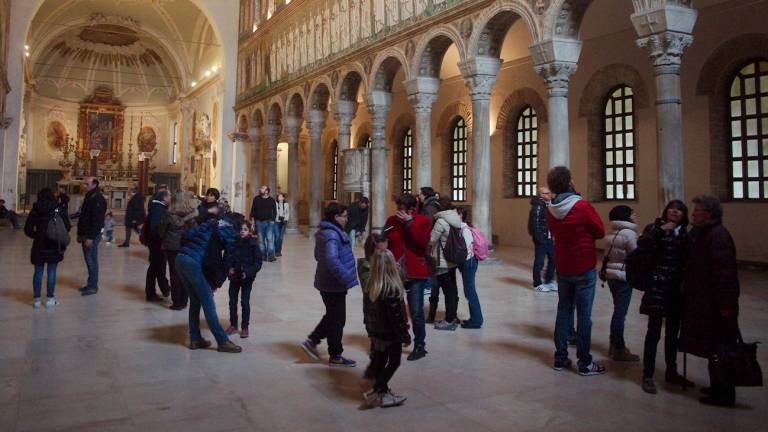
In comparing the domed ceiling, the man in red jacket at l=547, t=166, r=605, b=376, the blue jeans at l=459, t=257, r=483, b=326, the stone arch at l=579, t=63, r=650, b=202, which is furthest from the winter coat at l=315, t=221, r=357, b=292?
the domed ceiling

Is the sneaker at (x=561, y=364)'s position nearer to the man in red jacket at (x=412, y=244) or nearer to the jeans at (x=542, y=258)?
the man in red jacket at (x=412, y=244)

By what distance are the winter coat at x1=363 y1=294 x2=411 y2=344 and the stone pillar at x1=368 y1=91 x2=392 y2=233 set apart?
12753mm

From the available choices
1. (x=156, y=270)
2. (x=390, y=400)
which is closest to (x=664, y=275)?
(x=390, y=400)

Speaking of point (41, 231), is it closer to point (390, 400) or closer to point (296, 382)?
point (296, 382)

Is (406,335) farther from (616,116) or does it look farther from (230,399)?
(616,116)

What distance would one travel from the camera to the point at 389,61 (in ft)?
55.3

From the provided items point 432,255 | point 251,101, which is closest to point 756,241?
point 432,255

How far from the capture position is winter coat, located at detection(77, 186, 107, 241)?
27.3ft

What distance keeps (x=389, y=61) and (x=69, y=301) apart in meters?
11.4

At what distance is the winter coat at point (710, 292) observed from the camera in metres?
3.99

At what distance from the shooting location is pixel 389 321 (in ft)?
12.9

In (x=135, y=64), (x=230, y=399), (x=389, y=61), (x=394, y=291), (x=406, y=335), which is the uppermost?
(x=135, y=64)

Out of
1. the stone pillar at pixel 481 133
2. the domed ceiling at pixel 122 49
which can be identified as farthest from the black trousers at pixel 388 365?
the domed ceiling at pixel 122 49

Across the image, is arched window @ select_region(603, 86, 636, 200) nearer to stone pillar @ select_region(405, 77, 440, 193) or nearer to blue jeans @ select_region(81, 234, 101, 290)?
stone pillar @ select_region(405, 77, 440, 193)
